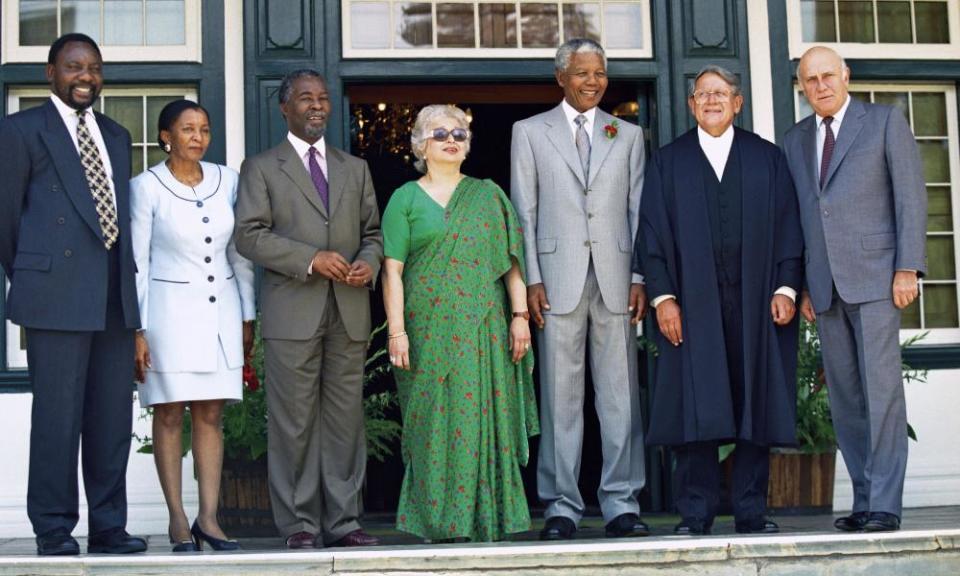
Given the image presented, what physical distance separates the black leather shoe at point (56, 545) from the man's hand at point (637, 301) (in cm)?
230

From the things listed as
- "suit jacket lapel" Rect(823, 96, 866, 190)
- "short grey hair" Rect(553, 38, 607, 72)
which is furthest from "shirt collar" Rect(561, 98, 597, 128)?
"suit jacket lapel" Rect(823, 96, 866, 190)

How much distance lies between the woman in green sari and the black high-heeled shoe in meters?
0.66

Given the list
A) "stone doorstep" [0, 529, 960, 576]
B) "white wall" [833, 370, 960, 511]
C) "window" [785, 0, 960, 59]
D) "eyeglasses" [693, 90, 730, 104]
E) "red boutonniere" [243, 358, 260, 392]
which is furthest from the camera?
"window" [785, 0, 960, 59]

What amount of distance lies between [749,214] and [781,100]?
1749 mm

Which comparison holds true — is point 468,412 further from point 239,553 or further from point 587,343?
point 239,553

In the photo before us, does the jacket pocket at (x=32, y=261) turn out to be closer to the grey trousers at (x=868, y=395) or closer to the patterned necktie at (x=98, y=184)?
the patterned necktie at (x=98, y=184)

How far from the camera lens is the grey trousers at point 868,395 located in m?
5.30

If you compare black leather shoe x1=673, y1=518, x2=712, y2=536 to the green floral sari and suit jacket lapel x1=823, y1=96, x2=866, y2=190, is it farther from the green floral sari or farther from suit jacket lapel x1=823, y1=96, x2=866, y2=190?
suit jacket lapel x1=823, y1=96, x2=866, y2=190

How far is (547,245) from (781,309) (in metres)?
0.95

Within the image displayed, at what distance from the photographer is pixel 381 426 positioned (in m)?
6.41

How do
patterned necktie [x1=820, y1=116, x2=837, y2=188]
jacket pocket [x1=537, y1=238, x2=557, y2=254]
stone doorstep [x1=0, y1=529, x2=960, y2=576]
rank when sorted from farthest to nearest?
jacket pocket [x1=537, y1=238, x2=557, y2=254] < patterned necktie [x1=820, y1=116, x2=837, y2=188] < stone doorstep [x1=0, y1=529, x2=960, y2=576]

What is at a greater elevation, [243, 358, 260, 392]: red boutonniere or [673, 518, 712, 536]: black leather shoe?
[243, 358, 260, 392]: red boutonniere

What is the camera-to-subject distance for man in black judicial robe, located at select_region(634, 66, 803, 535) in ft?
18.0

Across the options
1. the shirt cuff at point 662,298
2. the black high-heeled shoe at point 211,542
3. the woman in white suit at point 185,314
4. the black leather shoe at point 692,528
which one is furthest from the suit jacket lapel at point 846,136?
the black high-heeled shoe at point 211,542
